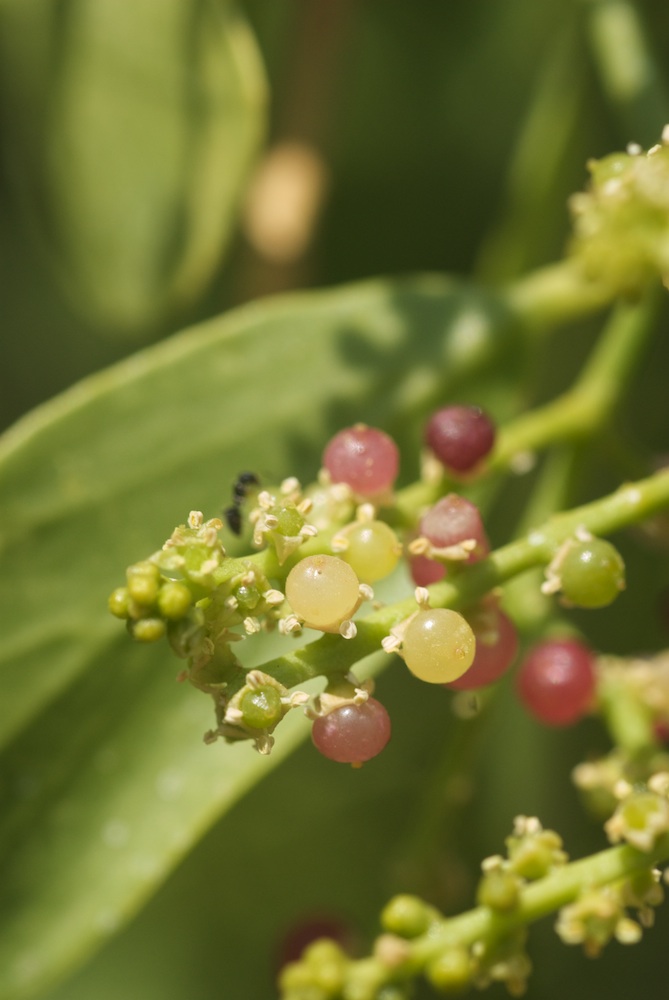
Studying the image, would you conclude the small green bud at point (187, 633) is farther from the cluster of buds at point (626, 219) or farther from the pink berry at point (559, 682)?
the pink berry at point (559, 682)

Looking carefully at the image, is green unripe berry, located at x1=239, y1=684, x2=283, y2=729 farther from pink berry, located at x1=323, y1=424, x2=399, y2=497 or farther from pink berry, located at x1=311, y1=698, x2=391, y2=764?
pink berry, located at x1=323, y1=424, x2=399, y2=497

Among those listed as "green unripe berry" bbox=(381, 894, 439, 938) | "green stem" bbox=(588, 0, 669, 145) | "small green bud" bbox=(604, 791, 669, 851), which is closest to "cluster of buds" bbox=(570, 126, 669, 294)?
"green stem" bbox=(588, 0, 669, 145)

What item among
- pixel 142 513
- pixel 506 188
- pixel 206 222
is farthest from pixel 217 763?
pixel 506 188

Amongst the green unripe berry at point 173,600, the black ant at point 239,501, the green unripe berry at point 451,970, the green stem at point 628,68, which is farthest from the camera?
the green stem at point 628,68

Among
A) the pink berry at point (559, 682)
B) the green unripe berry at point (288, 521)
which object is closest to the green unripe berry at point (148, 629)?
the green unripe berry at point (288, 521)

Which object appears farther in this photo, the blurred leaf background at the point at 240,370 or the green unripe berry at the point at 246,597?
the blurred leaf background at the point at 240,370
